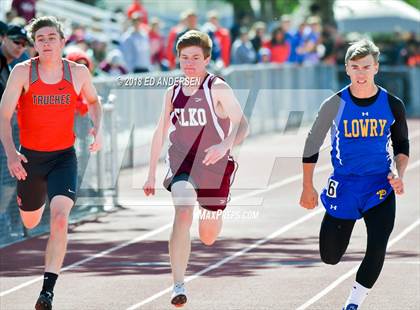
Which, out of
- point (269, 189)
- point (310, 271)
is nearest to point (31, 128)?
point (310, 271)

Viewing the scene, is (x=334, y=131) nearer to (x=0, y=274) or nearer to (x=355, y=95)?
(x=355, y=95)

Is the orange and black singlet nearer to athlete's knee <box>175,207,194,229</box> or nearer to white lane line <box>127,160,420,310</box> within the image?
athlete's knee <box>175,207,194,229</box>

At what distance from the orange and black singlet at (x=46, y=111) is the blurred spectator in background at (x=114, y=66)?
443 inches

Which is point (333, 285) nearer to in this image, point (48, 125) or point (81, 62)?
point (48, 125)

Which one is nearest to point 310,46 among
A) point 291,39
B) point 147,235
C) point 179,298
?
point 291,39

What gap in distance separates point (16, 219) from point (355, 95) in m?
6.41

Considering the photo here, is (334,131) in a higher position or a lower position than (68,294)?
higher

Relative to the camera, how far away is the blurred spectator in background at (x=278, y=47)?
3039 cm

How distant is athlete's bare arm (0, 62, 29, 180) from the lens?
32.1ft

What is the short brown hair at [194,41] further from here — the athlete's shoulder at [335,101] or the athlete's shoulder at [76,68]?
the athlete's shoulder at [335,101]

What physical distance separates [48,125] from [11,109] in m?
0.34

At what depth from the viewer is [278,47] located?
3036 centimetres

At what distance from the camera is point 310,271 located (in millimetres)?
12000

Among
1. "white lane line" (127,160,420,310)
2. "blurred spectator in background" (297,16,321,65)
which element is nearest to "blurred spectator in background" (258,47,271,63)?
"blurred spectator in background" (297,16,321,65)
